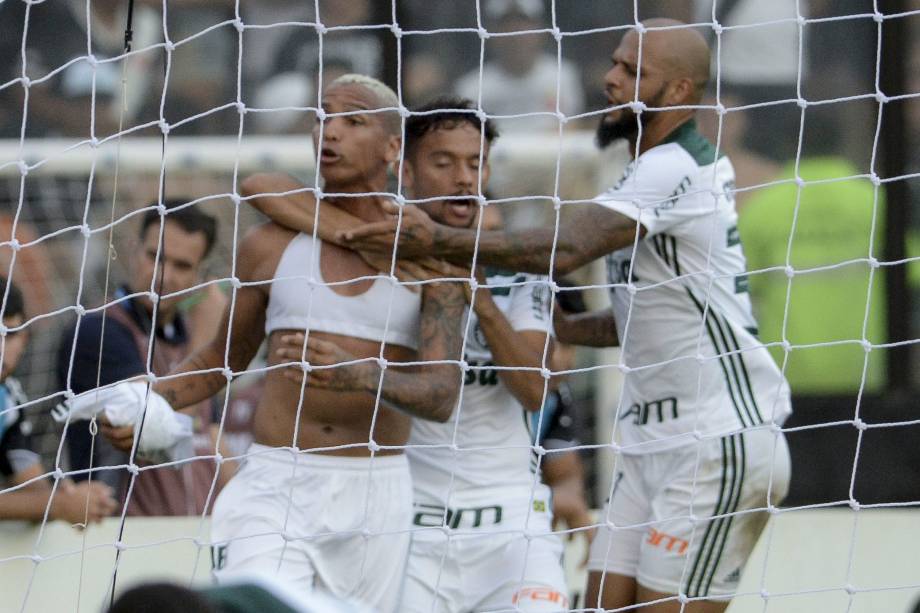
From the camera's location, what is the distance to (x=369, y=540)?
12.5 feet

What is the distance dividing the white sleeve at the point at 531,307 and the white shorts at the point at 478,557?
1.35 feet

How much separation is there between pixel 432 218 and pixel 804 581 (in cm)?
171

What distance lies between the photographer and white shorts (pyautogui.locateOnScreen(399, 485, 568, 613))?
158 inches

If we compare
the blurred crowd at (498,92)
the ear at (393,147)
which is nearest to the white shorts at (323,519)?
the ear at (393,147)

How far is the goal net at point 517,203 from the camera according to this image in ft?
15.8

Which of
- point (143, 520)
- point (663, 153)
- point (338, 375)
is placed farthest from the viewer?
point (143, 520)

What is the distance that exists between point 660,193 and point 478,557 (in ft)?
3.17

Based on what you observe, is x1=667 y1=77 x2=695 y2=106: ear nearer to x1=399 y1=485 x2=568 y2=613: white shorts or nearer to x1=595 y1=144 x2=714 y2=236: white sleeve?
x1=595 y1=144 x2=714 y2=236: white sleeve

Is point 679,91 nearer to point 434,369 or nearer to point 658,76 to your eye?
point 658,76

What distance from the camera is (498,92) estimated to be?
658 centimetres

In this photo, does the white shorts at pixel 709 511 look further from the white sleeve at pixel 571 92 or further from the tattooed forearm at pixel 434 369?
the white sleeve at pixel 571 92

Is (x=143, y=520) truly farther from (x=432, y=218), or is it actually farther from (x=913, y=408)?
(x=913, y=408)

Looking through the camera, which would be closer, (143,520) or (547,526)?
(547,526)

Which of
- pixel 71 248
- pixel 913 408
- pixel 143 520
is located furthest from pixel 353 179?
pixel 913 408
